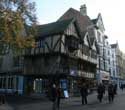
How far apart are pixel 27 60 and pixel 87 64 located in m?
10.2

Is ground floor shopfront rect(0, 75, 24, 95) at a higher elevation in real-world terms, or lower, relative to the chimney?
lower

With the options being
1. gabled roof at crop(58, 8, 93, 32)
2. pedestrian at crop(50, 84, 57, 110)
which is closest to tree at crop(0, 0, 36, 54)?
pedestrian at crop(50, 84, 57, 110)

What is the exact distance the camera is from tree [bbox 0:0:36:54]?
71.2 feet

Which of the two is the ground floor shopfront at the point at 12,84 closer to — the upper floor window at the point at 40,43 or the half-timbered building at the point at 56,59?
the half-timbered building at the point at 56,59

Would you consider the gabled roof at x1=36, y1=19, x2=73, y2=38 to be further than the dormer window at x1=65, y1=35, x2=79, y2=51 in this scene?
No

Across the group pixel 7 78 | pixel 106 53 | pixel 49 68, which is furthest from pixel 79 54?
pixel 106 53

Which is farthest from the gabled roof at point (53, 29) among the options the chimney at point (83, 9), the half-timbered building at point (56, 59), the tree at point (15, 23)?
the chimney at point (83, 9)

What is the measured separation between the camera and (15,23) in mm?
22453

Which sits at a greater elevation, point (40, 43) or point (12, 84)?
point (40, 43)

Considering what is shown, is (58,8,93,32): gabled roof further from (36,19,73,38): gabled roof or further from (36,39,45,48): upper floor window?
(36,39,45,48): upper floor window

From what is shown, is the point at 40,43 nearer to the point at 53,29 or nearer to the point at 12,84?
the point at 53,29

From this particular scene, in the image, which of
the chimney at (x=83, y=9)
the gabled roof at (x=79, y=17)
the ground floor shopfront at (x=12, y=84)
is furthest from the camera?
the chimney at (x=83, y=9)

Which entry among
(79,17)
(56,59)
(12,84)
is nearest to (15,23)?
(56,59)

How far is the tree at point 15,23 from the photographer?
21688 mm
